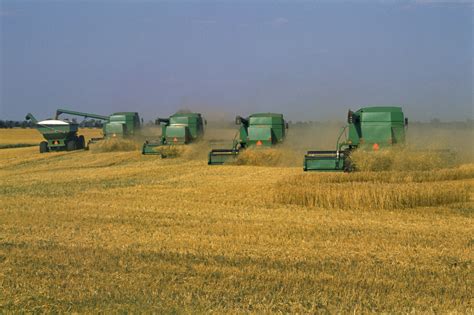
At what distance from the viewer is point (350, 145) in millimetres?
20250

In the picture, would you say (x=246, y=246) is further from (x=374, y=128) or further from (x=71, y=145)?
(x=71, y=145)

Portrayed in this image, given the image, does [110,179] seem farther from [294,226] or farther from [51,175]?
[294,226]

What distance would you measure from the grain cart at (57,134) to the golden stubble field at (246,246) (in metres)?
21.0

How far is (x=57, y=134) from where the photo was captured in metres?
36.7

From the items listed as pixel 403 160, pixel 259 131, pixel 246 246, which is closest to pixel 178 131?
pixel 259 131

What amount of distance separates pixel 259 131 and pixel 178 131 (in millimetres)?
6377

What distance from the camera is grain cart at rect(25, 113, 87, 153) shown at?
3650cm

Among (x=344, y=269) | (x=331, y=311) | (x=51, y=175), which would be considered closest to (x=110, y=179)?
(x=51, y=175)

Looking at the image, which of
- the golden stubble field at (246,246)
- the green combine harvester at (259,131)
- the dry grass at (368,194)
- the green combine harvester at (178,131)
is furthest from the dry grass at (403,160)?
the green combine harvester at (178,131)

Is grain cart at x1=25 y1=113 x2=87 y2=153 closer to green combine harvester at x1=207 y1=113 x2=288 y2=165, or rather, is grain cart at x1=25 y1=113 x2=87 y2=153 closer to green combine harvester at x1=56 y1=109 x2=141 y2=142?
green combine harvester at x1=56 y1=109 x2=141 y2=142

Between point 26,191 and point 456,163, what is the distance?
39.1 ft

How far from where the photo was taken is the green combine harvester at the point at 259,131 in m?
24.4

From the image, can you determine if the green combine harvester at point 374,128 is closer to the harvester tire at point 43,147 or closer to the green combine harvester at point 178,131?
the green combine harvester at point 178,131

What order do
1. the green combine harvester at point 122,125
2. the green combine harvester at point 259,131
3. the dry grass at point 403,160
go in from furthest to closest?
the green combine harvester at point 122,125 → the green combine harvester at point 259,131 → the dry grass at point 403,160
